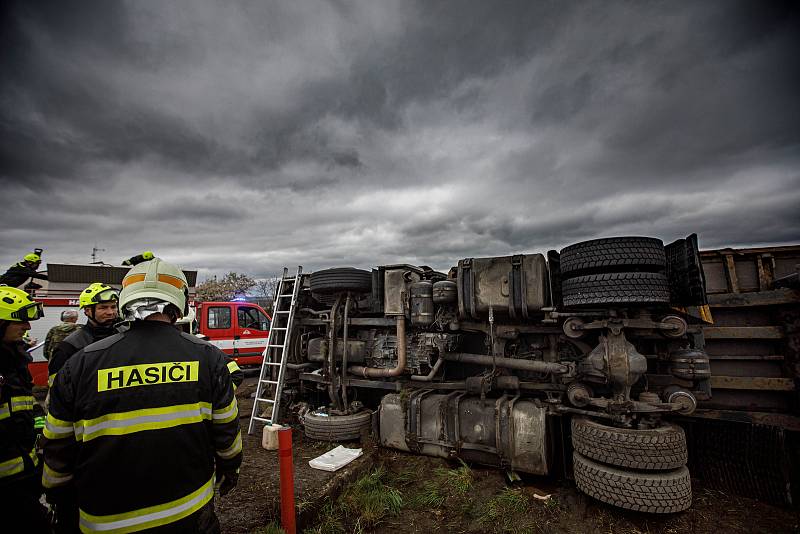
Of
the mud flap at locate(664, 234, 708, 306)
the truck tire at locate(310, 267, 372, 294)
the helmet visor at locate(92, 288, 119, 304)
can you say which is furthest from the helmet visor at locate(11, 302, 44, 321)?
the mud flap at locate(664, 234, 708, 306)

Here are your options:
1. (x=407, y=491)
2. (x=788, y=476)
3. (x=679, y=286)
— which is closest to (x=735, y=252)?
(x=679, y=286)

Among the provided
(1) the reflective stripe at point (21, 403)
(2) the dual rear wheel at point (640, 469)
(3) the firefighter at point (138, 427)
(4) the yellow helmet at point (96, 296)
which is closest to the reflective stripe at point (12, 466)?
(1) the reflective stripe at point (21, 403)

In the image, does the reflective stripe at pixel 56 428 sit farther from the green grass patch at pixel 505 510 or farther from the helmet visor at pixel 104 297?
the green grass patch at pixel 505 510

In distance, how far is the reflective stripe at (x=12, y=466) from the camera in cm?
234

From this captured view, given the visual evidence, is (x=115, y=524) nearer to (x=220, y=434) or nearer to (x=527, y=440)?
(x=220, y=434)

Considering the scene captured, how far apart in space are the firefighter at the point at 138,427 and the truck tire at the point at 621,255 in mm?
3664

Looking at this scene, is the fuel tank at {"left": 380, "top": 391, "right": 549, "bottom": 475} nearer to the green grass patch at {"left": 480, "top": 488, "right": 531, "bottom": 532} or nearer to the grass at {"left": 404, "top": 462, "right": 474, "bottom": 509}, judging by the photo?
the grass at {"left": 404, "top": 462, "right": 474, "bottom": 509}

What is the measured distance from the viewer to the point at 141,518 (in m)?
1.79

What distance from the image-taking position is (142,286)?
2061 millimetres

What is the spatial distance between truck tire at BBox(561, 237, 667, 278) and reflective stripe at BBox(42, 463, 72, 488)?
435 centimetres

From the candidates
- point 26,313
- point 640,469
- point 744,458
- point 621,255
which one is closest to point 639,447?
point 640,469

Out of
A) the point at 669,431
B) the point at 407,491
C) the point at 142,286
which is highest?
the point at 142,286

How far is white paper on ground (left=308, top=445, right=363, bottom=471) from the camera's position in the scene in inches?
186

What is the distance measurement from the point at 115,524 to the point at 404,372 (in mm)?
4256
